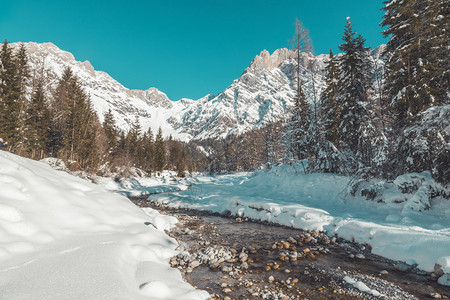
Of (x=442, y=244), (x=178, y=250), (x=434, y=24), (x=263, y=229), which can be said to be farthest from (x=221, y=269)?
(x=434, y=24)

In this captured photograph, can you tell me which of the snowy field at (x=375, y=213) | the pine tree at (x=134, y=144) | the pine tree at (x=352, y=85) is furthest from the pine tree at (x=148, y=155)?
the pine tree at (x=352, y=85)

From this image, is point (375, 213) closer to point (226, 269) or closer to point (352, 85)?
point (226, 269)

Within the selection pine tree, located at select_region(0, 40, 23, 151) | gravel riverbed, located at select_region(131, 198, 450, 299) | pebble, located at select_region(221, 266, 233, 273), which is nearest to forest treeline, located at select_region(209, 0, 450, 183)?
gravel riverbed, located at select_region(131, 198, 450, 299)

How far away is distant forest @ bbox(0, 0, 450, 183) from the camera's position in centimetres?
1145

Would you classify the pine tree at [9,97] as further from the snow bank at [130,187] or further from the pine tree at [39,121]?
the snow bank at [130,187]

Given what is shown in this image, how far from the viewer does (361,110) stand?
1678cm

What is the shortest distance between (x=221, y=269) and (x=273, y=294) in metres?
1.97

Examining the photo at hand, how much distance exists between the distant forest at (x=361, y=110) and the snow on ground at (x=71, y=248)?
435 inches

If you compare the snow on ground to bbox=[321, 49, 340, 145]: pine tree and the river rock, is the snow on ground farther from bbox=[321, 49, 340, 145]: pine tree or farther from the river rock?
bbox=[321, 49, 340, 145]: pine tree

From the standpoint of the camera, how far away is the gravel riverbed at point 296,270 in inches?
217

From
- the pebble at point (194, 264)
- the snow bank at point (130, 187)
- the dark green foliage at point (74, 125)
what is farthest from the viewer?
the dark green foliage at point (74, 125)

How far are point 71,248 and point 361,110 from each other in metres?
19.4

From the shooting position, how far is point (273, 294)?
17.7 ft

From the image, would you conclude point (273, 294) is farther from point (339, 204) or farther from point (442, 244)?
point (339, 204)
